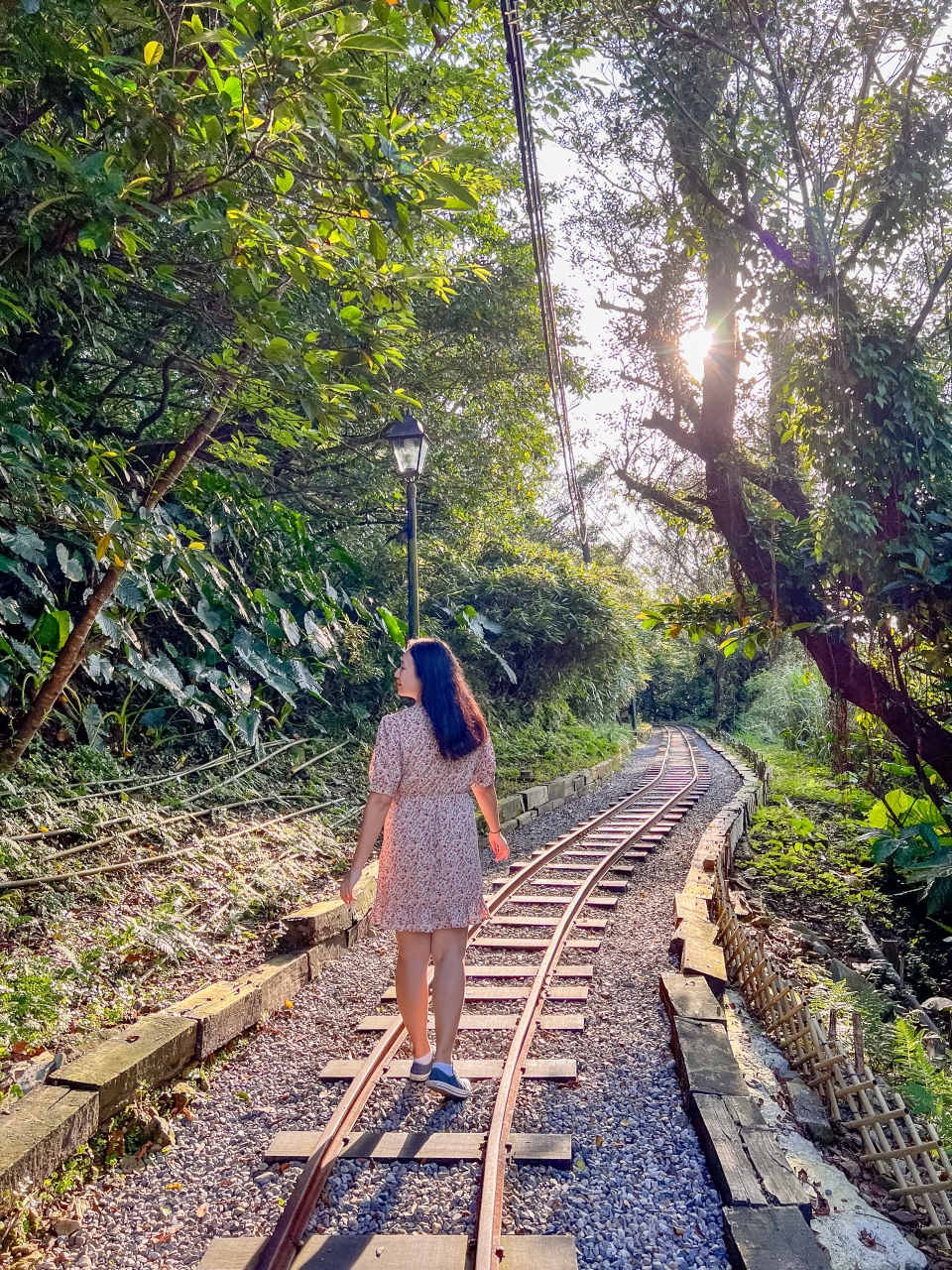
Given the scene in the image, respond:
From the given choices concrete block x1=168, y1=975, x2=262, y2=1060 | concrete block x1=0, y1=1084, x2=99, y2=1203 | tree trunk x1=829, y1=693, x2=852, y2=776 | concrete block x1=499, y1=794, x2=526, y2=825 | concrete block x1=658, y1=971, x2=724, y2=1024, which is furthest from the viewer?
concrete block x1=499, y1=794, x2=526, y2=825

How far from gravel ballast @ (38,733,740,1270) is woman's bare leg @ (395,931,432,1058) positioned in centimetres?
37

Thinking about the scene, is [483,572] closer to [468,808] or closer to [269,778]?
[269,778]

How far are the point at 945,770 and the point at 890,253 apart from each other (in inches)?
177

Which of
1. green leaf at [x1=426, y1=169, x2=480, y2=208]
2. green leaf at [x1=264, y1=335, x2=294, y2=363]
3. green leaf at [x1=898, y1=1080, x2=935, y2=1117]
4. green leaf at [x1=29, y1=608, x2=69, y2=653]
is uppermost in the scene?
green leaf at [x1=426, y1=169, x2=480, y2=208]

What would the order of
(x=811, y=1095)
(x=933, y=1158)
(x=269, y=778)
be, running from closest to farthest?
(x=933, y=1158) → (x=811, y=1095) → (x=269, y=778)

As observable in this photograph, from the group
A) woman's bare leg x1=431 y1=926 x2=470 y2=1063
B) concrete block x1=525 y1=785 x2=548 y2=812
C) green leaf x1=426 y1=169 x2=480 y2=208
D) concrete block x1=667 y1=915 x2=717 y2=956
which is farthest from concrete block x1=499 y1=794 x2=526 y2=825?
green leaf x1=426 y1=169 x2=480 y2=208

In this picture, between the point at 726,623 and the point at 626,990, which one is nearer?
the point at 626,990

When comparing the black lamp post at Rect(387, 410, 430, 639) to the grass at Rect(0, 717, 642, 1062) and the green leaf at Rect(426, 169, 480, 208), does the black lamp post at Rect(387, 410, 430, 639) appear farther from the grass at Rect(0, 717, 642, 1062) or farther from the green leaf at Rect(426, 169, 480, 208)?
the green leaf at Rect(426, 169, 480, 208)

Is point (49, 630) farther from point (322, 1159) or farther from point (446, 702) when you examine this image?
point (322, 1159)

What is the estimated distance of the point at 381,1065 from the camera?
4082 mm

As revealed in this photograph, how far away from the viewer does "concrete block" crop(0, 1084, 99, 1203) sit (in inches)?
112

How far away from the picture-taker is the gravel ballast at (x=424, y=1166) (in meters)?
2.86

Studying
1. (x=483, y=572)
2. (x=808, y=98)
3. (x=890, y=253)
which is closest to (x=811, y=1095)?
(x=890, y=253)

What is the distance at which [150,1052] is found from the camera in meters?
3.68
